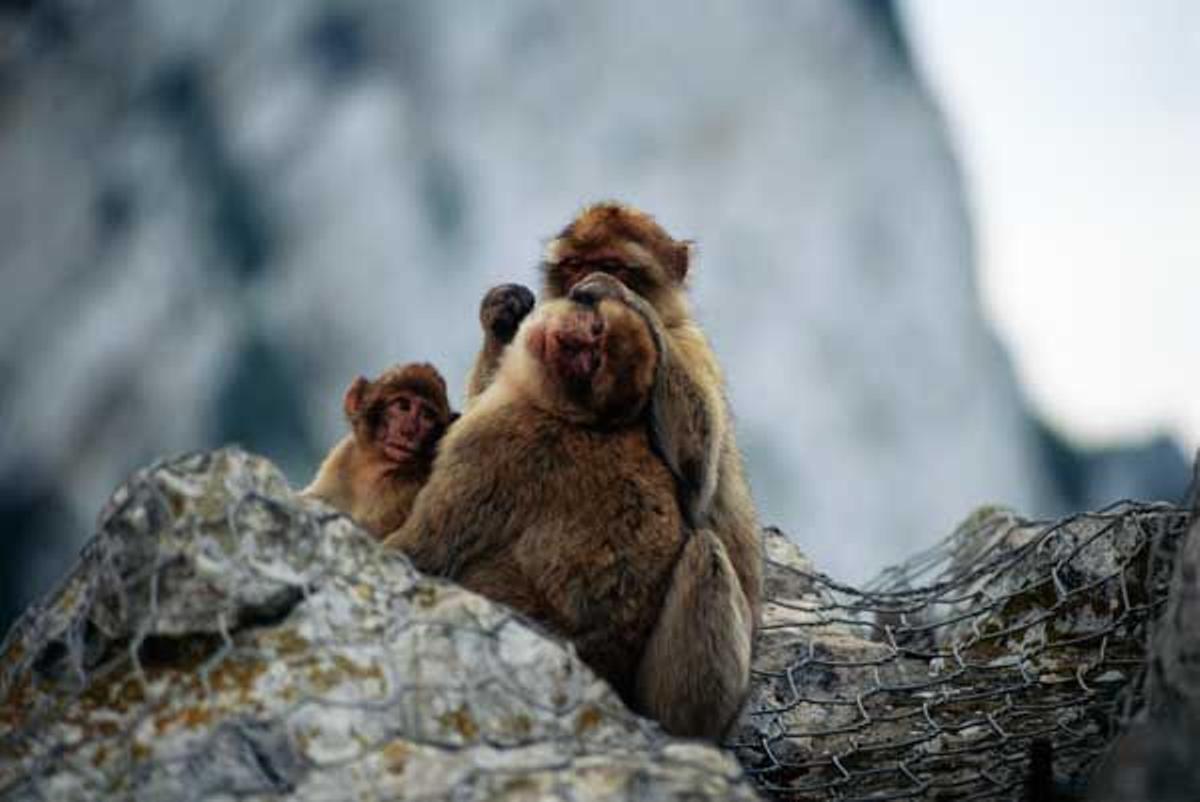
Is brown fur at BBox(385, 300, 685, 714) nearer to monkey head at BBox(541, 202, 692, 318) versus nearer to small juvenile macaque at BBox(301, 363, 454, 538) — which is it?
small juvenile macaque at BBox(301, 363, 454, 538)

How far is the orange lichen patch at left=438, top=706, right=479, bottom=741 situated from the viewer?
314 cm

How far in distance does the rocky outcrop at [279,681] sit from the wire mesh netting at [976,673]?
3.68 ft

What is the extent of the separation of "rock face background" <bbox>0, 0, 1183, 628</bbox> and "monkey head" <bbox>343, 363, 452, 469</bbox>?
5.01m

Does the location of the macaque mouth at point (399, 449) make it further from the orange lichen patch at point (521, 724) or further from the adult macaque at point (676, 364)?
the orange lichen patch at point (521, 724)

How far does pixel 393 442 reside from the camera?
445cm

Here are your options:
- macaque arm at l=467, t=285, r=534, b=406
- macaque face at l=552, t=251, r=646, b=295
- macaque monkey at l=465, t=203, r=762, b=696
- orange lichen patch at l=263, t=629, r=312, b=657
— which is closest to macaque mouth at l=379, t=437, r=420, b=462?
macaque arm at l=467, t=285, r=534, b=406

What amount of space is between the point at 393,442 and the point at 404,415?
0.08 m

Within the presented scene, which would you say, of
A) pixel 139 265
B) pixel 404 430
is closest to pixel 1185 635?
pixel 404 430

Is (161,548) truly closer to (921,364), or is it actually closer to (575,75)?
(575,75)

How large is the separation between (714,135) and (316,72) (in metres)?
5.16

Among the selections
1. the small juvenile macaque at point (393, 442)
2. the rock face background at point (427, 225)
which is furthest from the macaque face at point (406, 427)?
the rock face background at point (427, 225)

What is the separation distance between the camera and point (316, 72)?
14.8m

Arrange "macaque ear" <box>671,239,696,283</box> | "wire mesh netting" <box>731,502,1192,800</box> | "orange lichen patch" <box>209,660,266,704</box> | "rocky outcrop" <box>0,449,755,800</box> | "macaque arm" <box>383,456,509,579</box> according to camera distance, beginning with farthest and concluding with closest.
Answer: "macaque ear" <box>671,239,696,283</box>
"wire mesh netting" <box>731,502,1192,800</box>
"macaque arm" <box>383,456,509,579</box>
"orange lichen patch" <box>209,660,266,704</box>
"rocky outcrop" <box>0,449,755,800</box>

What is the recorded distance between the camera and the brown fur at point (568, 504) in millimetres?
3721
